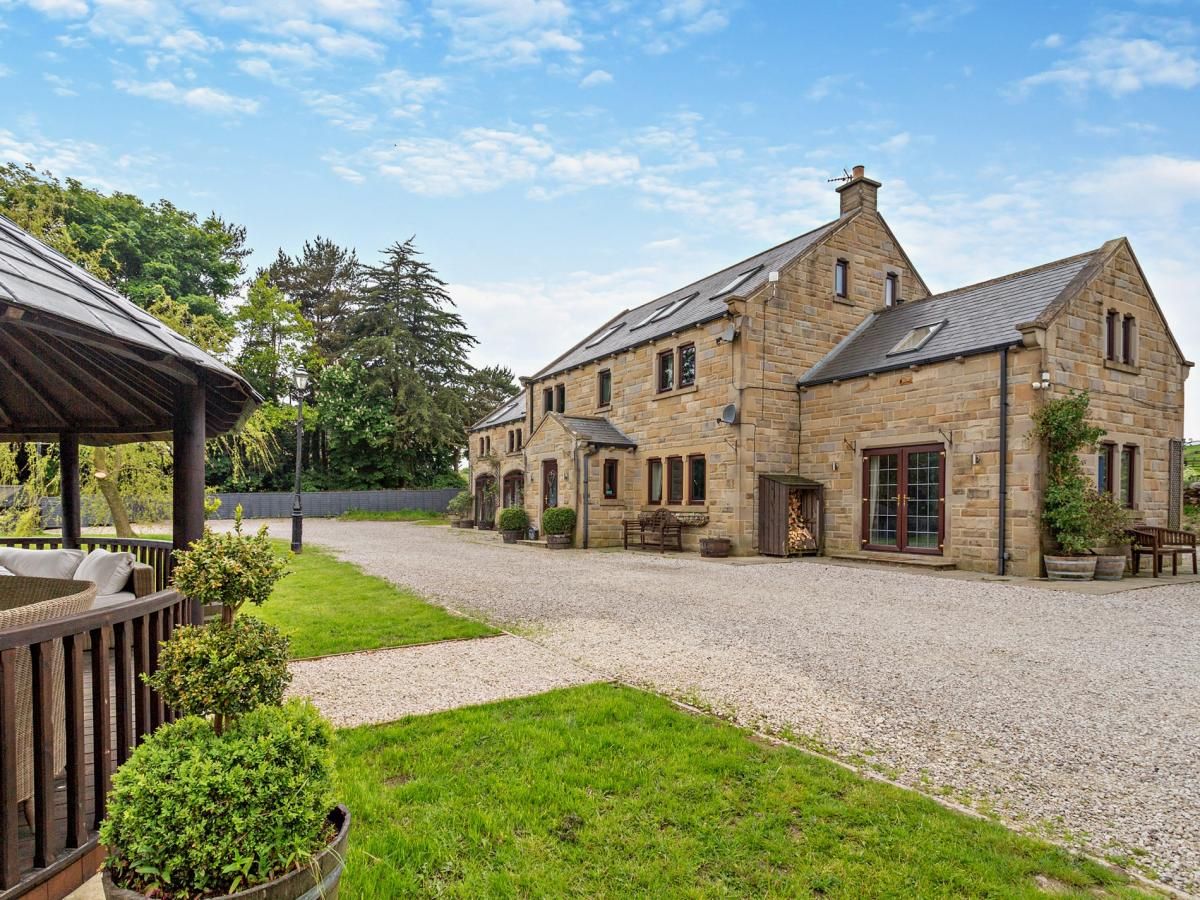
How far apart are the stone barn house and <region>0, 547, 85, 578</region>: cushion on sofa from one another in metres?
14.2

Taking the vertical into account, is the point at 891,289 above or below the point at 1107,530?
above

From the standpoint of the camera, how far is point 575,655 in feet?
21.7

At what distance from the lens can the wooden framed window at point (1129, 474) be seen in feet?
48.9

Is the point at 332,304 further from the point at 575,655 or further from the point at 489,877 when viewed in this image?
the point at 489,877

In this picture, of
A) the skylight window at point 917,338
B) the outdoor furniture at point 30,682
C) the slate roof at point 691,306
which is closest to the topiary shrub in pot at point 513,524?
the slate roof at point 691,306

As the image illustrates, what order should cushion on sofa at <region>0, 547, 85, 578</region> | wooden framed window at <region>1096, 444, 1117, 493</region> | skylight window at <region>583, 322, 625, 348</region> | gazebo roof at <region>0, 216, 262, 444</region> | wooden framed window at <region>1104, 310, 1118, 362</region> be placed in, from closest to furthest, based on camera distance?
gazebo roof at <region>0, 216, 262, 444</region> → cushion on sofa at <region>0, 547, 85, 578</region> → wooden framed window at <region>1096, 444, 1117, 493</region> → wooden framed window at <region>1104, 310, 1118, 362</region> → skylight window at <region>583, 322, 625, 348</region>

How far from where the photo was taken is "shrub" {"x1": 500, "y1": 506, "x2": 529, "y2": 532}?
22.2m

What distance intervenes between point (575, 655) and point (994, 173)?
48.3ft

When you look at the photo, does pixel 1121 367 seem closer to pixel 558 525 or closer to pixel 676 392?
pixel 676 392

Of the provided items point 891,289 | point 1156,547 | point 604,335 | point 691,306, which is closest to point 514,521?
point 604,335

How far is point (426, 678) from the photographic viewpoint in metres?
5.67

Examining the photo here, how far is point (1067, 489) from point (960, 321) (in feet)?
16.6

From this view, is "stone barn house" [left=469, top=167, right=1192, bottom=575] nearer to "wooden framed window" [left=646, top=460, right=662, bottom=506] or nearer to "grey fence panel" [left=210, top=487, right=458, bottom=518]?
"wooden framed window" [left=646, top=460, right=662, bottom=506]

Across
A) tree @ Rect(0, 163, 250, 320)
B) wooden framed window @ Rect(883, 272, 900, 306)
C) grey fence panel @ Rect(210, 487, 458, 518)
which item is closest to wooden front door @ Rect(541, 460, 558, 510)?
wooden framed window @ Rect(883, 272, 900, 306)
